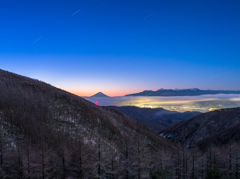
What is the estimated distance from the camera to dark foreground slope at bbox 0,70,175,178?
2423cm

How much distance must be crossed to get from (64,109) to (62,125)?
13.7 metres

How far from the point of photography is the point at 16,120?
41750mm

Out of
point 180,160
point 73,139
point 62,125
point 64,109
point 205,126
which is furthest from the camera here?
point 205,126

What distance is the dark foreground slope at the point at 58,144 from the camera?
954 inches

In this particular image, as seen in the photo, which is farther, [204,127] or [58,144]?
[204,127]

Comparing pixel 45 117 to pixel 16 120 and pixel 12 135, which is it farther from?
pixel 12 135

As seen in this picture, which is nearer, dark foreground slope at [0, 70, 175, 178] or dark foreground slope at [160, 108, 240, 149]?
dark foreground slope at [0, 70, 175, 178]

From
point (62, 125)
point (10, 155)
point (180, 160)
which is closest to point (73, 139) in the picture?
point (62, 125)

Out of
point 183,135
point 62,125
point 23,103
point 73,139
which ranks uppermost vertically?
point 23,103

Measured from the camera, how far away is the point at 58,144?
41438 mm

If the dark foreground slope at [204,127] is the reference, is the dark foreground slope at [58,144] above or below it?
above

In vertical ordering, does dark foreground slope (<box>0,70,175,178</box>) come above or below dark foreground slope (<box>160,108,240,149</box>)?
above

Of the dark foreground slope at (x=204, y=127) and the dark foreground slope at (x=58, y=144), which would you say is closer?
the dark foreground slope at (x=58, y=144)

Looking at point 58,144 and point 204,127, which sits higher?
point 58,144
